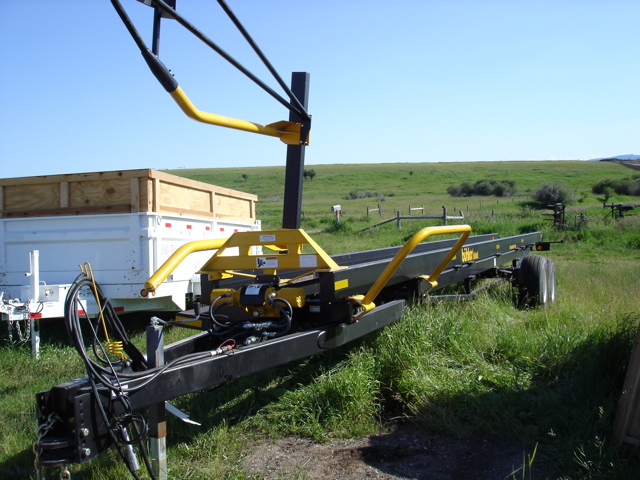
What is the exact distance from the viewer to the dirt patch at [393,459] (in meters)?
3.27

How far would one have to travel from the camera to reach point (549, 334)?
487 centimetres

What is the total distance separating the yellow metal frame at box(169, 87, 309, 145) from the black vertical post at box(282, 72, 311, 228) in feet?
0.16

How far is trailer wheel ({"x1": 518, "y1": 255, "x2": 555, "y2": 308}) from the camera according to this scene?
259 inches

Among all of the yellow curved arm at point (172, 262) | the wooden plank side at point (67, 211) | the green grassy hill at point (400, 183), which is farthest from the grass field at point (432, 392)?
the green grassy hill at point (400, 183)

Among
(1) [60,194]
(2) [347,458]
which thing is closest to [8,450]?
(2) [347,458]

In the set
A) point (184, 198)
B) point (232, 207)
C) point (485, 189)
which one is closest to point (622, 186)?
point (485, 189)

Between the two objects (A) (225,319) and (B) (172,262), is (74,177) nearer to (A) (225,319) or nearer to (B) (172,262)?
(B) (172,262)

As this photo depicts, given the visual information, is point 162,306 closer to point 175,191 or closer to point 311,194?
point 175,191

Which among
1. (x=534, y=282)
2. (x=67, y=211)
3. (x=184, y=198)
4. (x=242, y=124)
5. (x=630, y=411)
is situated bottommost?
(x=630, y=411)

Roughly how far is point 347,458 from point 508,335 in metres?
2.16

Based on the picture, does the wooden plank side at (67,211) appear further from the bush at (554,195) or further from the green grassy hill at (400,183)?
the green grassy hill at (400,183)

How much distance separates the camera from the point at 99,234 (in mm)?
6520

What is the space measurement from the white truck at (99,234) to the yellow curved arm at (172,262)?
2112 millimetres

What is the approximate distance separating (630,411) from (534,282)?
3455 mm
